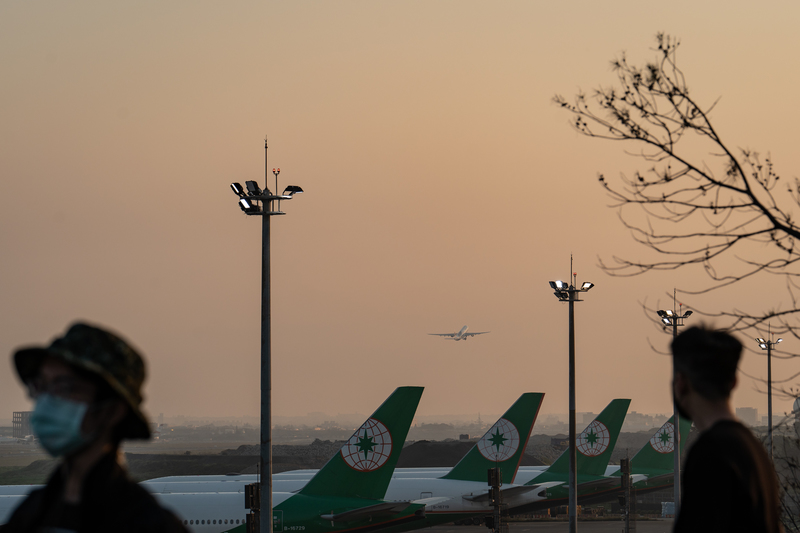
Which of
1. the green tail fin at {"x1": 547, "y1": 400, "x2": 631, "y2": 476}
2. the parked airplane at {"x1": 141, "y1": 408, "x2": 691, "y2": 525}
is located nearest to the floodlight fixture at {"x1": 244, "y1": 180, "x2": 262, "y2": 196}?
the parked airplane at {"x1": 141, "y1": 408, "x2": 691, "y2": 525}

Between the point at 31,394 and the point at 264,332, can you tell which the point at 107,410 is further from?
the point at 264,332

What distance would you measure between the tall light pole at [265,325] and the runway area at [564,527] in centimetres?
3667

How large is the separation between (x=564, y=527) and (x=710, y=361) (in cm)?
5797

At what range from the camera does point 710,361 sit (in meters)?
4.08

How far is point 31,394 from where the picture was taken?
12.0 ft

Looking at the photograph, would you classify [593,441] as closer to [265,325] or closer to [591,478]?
[591,478]

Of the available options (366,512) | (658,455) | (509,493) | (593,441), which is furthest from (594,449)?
(366,512)

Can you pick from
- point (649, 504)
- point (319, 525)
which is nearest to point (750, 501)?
point (319, 525)

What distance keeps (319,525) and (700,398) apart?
28385 mm

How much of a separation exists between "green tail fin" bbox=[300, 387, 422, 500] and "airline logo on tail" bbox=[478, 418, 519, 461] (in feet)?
40.9

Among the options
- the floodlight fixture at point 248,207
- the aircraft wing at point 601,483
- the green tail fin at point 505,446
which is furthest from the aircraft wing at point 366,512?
the aircraft wing at point 601,483

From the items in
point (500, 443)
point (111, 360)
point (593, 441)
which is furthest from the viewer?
point (593, 441)

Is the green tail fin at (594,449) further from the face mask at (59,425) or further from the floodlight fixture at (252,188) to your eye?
the face mask at (59,425)

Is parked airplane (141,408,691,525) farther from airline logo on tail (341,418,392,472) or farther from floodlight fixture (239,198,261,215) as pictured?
floodlight fixture (239,198,261,215)
